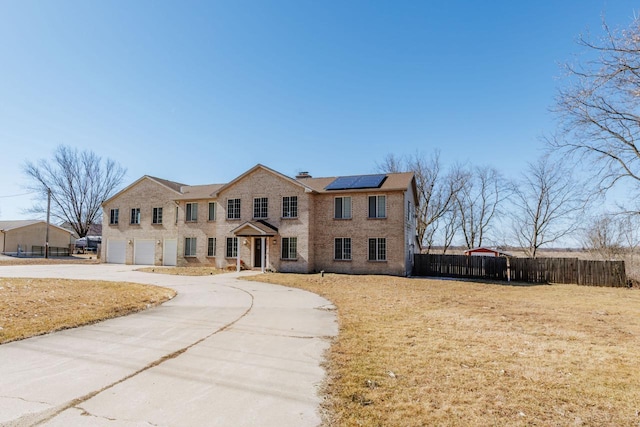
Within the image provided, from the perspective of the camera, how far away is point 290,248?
79.4 feet

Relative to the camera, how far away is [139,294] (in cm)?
1245

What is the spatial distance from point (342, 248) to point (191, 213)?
494 inches

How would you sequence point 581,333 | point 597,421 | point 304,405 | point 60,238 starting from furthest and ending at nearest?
point 60,238, point 581,333, point 304,405, point 597,421

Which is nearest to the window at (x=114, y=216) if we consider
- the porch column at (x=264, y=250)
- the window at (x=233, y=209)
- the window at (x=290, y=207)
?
the window at (x=233, y=209)

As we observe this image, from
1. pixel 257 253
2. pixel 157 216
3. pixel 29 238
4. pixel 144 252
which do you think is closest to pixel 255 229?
pixel 257 253

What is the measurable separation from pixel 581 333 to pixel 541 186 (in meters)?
31.3

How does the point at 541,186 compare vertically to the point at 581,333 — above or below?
above

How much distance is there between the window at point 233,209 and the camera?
1022 inches

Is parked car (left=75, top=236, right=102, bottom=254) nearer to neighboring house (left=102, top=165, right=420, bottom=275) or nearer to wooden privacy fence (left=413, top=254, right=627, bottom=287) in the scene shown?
neighboring house (left=102, top=165, right=420, bottom=275)

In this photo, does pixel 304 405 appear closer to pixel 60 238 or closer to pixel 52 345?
pixel 52 345

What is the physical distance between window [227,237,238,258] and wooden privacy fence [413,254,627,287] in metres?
12.9

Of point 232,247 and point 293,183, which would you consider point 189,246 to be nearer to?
point 232,247

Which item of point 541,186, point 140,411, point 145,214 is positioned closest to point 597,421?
point 140,411

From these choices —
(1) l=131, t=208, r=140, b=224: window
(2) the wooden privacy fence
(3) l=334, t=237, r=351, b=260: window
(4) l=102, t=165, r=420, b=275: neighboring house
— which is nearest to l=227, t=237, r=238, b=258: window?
(4) l=102, t=165, r=420, b=275: neighboring house
